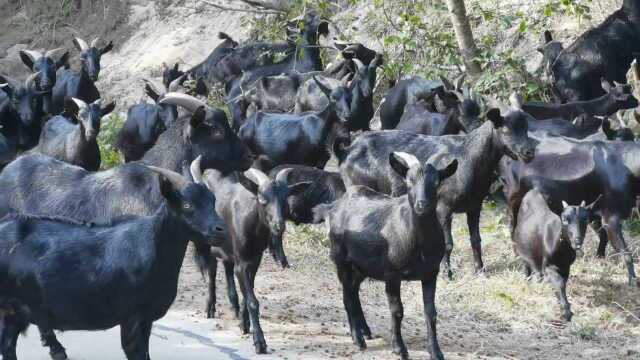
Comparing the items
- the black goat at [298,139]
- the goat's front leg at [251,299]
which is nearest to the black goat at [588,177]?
the black goat at [298,139]

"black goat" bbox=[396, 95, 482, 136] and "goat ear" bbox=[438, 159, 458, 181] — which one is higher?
"goat ear" bbox=[438, 159, 458, 181]

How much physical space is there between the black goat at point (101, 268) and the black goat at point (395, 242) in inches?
68.0

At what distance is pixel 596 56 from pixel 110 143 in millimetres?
6102

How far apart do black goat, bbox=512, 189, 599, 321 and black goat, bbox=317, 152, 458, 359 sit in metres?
1.81

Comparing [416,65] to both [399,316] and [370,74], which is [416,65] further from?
[399,316]

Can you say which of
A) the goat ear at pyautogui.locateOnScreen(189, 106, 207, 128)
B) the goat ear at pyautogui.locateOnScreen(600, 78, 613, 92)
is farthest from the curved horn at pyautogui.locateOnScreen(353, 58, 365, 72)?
the goat ear at pyautogui.locateOnScreen(189, 106, 207, 128)

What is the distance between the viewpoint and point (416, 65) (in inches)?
598

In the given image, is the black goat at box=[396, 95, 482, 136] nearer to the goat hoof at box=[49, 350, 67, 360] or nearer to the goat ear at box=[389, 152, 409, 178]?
the goat ear at box=[389, 152, 409, 178]

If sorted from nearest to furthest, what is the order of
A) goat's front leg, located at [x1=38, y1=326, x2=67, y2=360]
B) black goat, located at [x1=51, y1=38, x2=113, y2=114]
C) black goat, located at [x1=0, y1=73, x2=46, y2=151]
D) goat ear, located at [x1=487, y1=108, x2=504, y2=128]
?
goat's front leg, located at [x1=38, y1=326, x2=67, y2=360] < goat ear, located at [x1=487, y1=108, x2=504, y2=128] < black goat, located at [x1=0, y1=73, x2=46, y2=151] < black goat, located at [x1=51, y1=38, x2=113, y2=114]

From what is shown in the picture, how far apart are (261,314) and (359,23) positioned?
10.5 metres

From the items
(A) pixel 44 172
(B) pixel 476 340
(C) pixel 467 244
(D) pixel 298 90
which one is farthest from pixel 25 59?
(B) pixel 476 340

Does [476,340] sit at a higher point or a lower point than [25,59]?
lower

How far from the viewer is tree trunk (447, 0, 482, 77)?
14328 millimetres

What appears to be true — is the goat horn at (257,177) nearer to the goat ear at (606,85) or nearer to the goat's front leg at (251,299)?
the goat's front leg at (251,299)
